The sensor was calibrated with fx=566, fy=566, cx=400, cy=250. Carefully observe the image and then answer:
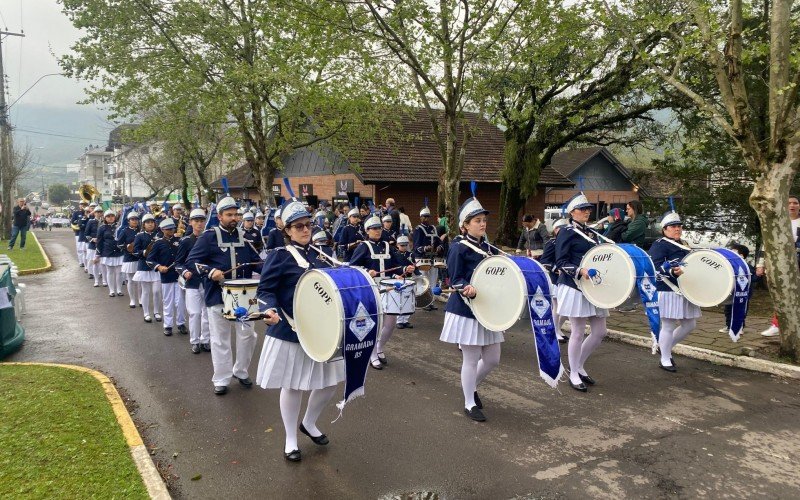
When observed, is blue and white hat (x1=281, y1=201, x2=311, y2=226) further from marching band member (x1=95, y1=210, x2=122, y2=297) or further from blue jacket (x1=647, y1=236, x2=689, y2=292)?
marching band member (x1=95, y1=210, x2=122, y2=297)

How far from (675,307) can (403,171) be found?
64.1 feet

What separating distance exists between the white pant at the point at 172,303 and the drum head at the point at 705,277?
785 cm

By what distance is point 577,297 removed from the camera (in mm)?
6629

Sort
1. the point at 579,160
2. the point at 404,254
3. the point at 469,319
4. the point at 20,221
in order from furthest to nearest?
the point at 579,160, the point at 20,221, the point at 404,254, the point at 469,319

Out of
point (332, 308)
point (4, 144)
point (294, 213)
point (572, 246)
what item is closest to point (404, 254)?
point (572, 246)

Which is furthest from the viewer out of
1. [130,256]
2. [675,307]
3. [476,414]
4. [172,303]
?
[130,256]

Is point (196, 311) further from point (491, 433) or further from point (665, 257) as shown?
point (665, 257)

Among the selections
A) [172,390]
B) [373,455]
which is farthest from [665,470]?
[172,390]

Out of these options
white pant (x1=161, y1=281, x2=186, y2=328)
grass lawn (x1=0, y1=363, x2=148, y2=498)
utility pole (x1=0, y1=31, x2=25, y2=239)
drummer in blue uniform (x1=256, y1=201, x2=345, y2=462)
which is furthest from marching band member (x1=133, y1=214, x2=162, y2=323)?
utility pole (x1=0, y1=31, x2=25, y2=239)

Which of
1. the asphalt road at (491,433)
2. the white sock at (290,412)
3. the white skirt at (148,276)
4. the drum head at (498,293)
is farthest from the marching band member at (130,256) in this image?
the drum head at (498,293)

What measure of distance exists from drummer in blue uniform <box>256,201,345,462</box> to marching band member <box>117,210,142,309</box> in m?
8.40

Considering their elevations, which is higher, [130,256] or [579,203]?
[579,203]

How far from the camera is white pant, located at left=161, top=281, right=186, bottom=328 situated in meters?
9.81

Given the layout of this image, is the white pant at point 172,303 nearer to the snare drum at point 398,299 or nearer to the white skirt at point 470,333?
the snare drum at point 398,299
